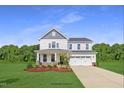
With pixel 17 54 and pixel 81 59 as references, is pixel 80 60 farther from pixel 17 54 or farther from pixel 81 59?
pixel 17 54

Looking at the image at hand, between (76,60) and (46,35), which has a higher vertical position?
(46,35)

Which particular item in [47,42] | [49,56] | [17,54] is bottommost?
[49,56]

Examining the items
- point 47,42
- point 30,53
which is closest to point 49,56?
point 47,42

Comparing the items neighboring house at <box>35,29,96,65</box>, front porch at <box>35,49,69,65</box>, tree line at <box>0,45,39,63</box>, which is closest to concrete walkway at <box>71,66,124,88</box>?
front porch at <box>35,49,69,65</box>

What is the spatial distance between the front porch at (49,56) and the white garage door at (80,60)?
214 centimetres

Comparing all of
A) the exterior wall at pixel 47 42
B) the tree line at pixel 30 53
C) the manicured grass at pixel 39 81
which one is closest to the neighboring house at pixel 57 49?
the exterior wall at pixel 47 42

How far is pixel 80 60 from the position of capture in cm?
4691

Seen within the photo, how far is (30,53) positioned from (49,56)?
899cm

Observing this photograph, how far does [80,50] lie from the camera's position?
160 ft

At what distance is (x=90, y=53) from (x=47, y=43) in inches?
245

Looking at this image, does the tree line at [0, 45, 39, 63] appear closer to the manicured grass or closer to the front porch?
the front porch
